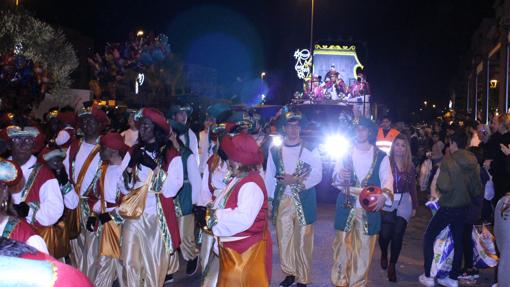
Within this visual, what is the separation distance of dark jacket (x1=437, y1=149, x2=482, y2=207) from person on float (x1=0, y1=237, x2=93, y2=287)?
22.1 feet

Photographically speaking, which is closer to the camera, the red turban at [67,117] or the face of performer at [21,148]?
the face of performer at [21,148]

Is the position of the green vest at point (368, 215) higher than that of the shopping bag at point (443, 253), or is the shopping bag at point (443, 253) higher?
the green vest at point (368, 215)

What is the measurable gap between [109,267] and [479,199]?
4.38 meters

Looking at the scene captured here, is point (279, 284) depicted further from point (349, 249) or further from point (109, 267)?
point (109, 267)

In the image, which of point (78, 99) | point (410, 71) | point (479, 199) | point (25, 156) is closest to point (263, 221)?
point (25, 156)

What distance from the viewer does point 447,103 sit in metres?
75.9

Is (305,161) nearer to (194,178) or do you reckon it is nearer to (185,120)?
(194,178)

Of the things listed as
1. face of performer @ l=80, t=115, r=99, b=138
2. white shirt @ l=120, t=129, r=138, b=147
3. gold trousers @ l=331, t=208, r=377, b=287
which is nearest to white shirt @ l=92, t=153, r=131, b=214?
face of performer @ l=80, t=115, r=99, b=138

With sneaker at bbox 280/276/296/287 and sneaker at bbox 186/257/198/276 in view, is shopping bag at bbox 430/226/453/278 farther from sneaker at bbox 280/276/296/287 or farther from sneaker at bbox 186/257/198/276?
sneaker at bbox 186/257/198/276

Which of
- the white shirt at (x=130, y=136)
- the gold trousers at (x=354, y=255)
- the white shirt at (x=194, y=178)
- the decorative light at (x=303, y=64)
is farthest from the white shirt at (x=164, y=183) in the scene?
the decorative light at (x=303, y=64)

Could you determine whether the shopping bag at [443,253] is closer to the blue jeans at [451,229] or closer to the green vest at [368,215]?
the blue jeans at [451,229]

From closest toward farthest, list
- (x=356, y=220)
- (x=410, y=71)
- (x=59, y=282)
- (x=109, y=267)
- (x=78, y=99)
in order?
(x=59, y=282) < (x=109, y=267) < (x=356, y=220) < (x=78, y=99) < (x=410, y=71)

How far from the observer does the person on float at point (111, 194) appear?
6219 mm

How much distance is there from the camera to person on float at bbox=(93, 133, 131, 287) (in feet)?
20.4
